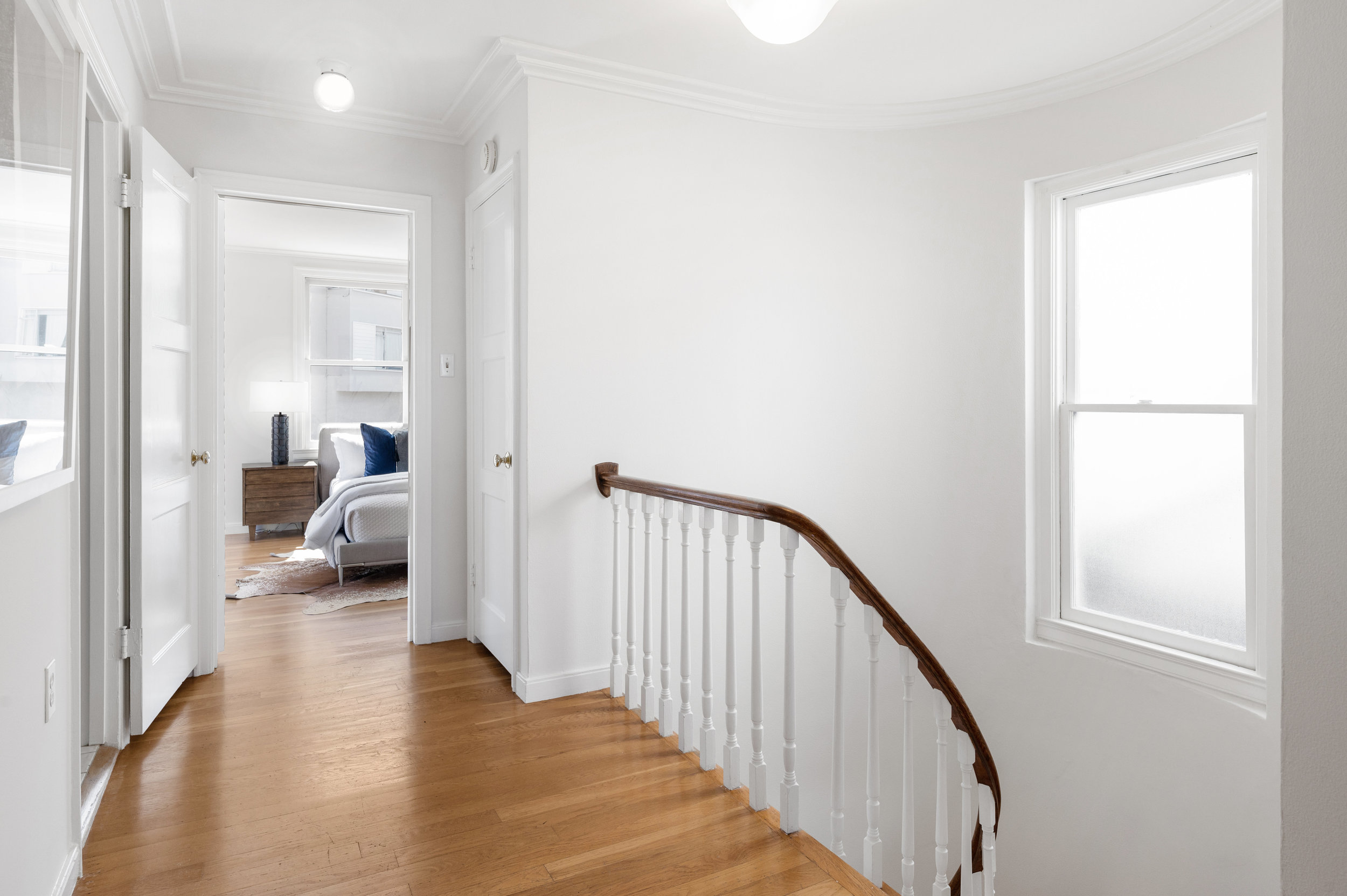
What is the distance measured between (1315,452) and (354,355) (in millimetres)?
7261

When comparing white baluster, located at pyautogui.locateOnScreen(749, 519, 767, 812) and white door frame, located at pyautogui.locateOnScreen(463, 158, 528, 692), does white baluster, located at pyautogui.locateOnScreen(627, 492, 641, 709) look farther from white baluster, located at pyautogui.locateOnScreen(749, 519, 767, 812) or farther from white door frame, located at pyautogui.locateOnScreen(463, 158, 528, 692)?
white baluster, located at pyautogui.locateOnScreen(749, 519, 767, 812)

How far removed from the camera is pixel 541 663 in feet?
9.64

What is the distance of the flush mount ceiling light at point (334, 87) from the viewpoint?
114 inches

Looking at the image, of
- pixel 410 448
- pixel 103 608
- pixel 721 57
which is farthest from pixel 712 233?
pixel 103 608

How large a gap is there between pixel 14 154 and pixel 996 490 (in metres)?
3.30

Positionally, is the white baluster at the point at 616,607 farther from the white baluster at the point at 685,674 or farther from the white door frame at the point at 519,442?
the white baluster at the point at 685,674

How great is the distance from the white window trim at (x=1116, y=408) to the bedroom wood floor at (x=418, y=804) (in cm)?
164

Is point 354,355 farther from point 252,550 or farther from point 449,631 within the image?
point 449,631

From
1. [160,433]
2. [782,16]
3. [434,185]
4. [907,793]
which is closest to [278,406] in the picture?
[434,185]

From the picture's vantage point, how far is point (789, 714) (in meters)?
2.15

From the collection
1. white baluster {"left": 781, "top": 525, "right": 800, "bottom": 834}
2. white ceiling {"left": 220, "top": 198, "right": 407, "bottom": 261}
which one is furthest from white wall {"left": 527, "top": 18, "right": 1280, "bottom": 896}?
white ceiling {"left": 220, "top": 198, "right": 407, "bottom": 261}

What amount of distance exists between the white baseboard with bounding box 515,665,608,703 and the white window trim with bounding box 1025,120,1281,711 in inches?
71.1

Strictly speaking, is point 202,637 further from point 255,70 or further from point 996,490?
point 996,490

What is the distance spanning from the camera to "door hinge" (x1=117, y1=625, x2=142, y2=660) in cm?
259
